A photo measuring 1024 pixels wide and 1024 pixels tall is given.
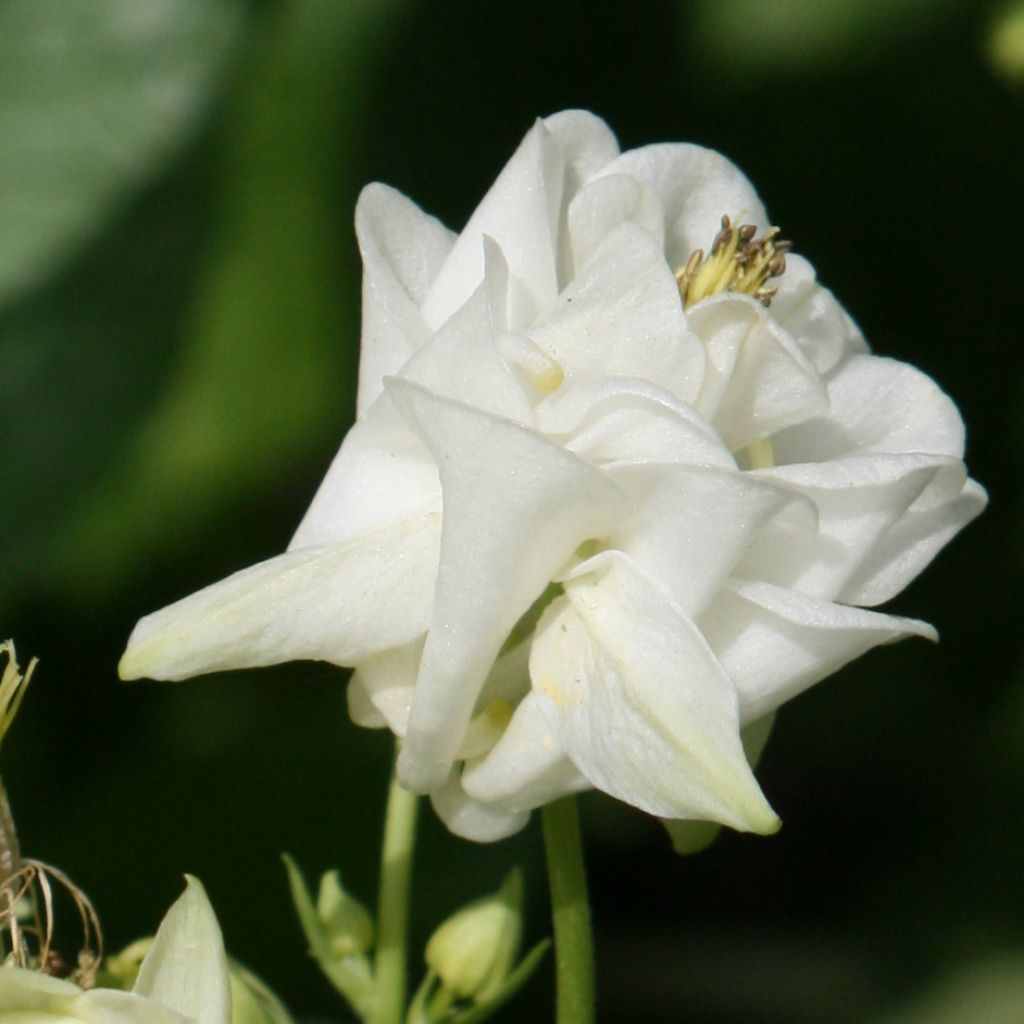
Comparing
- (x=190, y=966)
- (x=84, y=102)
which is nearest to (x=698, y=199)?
(x=190, y=966)

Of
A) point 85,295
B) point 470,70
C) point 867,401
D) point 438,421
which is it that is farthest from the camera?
point 470,70

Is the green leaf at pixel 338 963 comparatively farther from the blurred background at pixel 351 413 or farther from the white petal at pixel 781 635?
the blurred background at pixel 351 413

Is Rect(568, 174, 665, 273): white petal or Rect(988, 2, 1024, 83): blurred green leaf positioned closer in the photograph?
Rect(568, 174, 665, 273): white petal

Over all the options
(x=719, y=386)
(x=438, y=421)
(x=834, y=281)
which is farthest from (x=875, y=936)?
(x=438, y=421)

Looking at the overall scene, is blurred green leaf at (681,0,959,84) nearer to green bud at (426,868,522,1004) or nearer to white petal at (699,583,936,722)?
green bud at (426,868,522,1004)

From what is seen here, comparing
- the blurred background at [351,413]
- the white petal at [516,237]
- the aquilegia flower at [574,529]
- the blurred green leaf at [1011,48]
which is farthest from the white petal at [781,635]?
the blurred background at [351,413]

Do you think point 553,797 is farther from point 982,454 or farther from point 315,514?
point 982,454

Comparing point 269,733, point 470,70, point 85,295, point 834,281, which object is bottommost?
point 269,733

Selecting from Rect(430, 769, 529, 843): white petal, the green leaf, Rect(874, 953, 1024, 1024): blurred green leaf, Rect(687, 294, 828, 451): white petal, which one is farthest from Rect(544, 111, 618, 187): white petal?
Rect(874, 953, 1024, 1024): blurred green leaf
